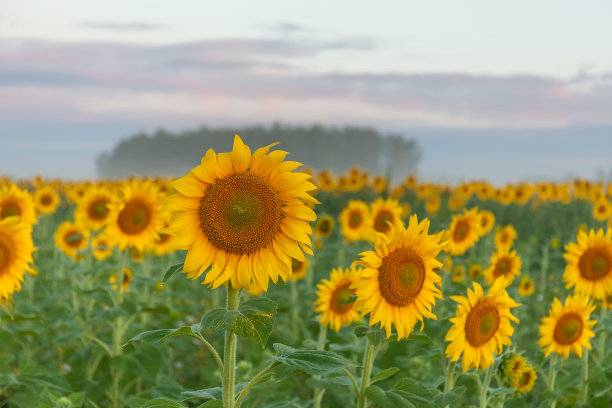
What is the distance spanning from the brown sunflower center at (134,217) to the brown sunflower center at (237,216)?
8.91 ft

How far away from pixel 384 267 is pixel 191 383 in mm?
3776

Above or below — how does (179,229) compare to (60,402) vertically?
above

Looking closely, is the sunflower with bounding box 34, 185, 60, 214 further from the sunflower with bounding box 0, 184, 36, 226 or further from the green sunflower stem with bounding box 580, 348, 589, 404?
the green sunflower stem with bounding box 580, 348, 589, 404

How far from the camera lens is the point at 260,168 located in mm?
2510

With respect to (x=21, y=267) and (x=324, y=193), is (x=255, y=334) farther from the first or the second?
(x=324, y=193)

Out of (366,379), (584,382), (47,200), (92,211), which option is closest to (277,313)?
(366,379)

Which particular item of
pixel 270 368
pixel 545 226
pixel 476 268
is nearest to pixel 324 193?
pixel 545 226

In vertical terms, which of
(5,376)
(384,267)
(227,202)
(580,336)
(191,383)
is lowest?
(191,383)

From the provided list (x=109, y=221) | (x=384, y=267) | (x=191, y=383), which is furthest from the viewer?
(x=191, y=383)

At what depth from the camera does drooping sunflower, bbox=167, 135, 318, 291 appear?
2.49 m

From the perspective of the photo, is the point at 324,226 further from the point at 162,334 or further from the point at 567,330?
the point at 162,334

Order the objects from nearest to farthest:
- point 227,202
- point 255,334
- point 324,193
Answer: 1. point 255,334
2. point 227,202
3. point 324,193

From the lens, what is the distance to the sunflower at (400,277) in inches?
119

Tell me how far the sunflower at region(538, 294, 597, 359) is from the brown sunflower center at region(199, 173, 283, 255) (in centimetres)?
238
